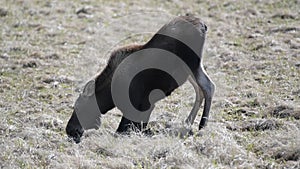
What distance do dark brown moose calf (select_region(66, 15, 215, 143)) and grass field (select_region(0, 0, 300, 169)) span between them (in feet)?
1.02

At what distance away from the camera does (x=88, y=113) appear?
8.27 m

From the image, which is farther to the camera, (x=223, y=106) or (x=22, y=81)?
(x=22, y=81)

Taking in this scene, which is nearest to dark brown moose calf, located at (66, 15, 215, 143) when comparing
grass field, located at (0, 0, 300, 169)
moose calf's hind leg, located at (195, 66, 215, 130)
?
moose calf's hind leg, located at (195, 66, 215, 130)

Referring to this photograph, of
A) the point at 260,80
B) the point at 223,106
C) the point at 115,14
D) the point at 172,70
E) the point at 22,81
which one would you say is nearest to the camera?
the point at 172,70

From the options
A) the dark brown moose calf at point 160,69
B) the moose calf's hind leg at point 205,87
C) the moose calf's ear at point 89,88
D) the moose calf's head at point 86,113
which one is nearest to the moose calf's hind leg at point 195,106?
the dark brown moose calf at point 160,69

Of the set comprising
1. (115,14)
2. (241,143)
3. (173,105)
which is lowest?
(115,14)

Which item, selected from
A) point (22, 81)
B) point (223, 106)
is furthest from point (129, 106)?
point (22, 81)

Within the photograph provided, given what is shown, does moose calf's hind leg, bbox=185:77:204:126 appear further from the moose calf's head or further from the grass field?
the moose calf's head

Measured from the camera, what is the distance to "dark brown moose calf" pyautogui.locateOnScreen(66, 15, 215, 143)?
805 cm

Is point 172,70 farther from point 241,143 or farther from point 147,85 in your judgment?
point 241,143

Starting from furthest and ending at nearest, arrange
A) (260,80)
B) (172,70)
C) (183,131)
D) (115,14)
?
(115,14) → (260,80) → (172,70) → (183,131)

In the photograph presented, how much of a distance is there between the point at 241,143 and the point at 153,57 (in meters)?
1.88

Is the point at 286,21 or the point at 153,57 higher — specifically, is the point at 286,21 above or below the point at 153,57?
below

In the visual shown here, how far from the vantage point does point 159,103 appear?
9.33 m
